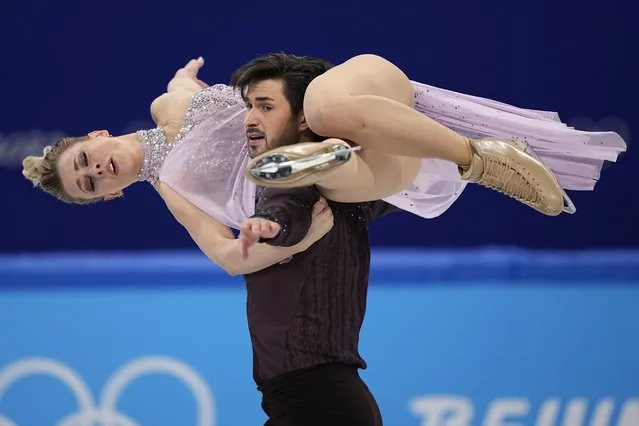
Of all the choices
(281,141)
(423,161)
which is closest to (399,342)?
(423,161)

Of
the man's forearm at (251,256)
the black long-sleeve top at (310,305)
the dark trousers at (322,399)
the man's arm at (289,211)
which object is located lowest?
the dark trousers at (322,399)

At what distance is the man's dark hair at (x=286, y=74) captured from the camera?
9.68 ft

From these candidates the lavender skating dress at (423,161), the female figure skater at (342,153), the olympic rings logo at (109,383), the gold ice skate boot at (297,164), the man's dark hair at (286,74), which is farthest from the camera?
the olympic rings logo at (109,383)

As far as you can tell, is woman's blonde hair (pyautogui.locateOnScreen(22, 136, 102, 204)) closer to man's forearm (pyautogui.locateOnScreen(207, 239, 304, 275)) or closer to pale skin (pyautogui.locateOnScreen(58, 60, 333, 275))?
pale skin (pyautogui.locateOnScreen(58, 60, 333, 275))

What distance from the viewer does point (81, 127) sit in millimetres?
4770

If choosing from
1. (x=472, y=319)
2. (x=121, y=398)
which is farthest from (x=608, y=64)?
(x=121, y=398)

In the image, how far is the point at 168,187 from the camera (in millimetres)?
3148

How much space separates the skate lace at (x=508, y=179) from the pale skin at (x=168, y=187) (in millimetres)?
430

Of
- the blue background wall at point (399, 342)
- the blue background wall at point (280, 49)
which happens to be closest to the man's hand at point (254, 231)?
the blue background wall at point (399, 342)

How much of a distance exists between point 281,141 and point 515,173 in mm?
626

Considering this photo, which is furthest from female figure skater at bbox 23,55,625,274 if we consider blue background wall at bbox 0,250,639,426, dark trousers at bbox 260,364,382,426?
blue background wall at bbox 0,250,639,426

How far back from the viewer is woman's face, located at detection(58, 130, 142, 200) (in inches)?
129

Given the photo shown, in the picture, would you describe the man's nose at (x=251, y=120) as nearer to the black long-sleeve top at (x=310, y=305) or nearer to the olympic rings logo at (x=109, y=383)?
the black long-sleeve top at (x=310, y=305)

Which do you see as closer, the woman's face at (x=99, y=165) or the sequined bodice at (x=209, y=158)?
the sequined bodice at (x=209, y=158)
